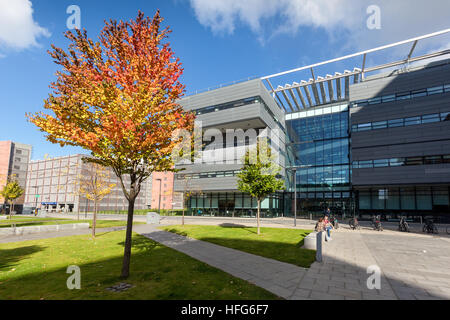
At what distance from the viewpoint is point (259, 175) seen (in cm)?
1758

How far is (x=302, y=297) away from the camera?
5562mm

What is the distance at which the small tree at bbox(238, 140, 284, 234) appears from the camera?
57.5ft

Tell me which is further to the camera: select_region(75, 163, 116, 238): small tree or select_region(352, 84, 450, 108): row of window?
select_region(352, 84, 450, 108): row of window

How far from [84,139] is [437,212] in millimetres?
46311

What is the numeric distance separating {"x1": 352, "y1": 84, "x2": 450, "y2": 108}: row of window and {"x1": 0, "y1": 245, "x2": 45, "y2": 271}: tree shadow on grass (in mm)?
44895

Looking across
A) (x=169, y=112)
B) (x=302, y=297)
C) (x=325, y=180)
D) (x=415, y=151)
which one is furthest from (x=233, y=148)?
(x=302, y=297)

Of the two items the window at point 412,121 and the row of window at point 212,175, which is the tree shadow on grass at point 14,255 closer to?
the row of window at point 212,175

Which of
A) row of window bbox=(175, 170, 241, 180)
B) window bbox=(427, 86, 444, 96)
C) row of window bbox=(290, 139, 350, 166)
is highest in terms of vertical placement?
window bbox=(427, 86, 444, 96)

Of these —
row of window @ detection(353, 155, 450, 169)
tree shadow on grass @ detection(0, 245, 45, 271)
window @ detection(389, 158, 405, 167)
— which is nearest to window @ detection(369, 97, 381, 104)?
row of window @ detection(353, 155, 450, 169)

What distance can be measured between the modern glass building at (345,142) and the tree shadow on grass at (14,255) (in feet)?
55.8

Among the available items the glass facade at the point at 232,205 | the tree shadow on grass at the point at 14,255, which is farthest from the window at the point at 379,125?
the tree shadow on grass at the point at 14,255

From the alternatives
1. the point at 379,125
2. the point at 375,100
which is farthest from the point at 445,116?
the point at 375,100

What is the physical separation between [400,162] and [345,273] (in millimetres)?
36525

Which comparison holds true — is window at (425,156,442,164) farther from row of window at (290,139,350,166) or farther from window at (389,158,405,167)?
row of window at (290,139,350,166)
